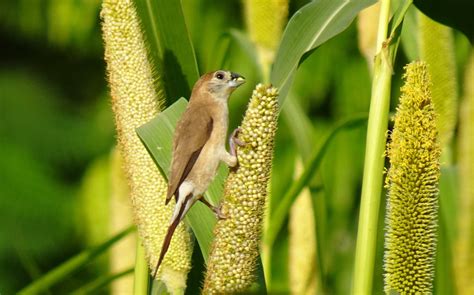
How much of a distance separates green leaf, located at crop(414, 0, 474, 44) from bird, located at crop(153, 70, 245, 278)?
0.42m

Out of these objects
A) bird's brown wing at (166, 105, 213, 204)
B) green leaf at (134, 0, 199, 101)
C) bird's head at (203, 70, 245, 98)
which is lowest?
bird's brown wing at (166, 105, 213, 204)

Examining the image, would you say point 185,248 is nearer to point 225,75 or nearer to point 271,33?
point 225,75

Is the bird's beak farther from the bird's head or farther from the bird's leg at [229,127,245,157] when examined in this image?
the bird's leg at [229,127,245,157]

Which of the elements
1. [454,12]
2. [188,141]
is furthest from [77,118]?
[454,12]

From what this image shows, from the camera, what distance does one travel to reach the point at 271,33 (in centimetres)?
268

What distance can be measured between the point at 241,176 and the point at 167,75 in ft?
1.73

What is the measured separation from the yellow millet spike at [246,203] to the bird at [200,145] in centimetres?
7

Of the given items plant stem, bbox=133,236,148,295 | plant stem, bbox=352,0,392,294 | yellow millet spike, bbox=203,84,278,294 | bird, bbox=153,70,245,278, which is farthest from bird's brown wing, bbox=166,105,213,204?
plant stem, bbox=352,0,392,294

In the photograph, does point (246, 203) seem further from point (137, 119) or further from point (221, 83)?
point (221, 83)

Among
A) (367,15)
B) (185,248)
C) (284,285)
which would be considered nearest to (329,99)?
(284,285)

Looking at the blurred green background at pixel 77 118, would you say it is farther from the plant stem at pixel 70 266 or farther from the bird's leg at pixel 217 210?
the bird's leg at pixel 217 210

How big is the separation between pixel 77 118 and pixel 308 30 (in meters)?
4.18

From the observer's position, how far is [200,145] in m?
2.05

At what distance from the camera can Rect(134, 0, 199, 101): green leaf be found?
80.0 inches
